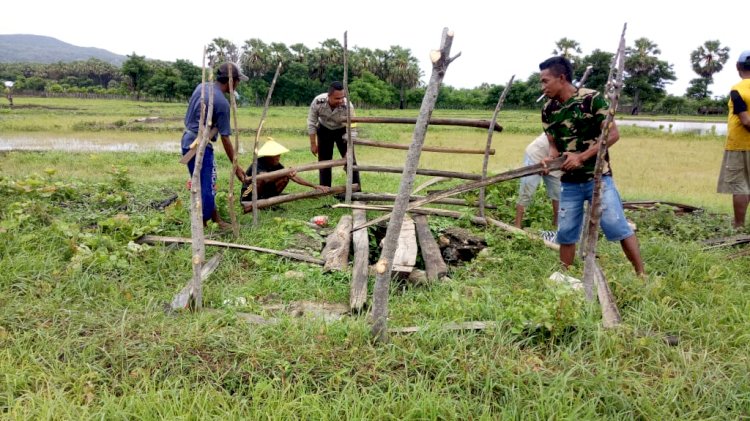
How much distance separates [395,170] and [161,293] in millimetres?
3321

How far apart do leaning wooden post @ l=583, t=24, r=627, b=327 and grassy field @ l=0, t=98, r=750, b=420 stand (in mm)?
103

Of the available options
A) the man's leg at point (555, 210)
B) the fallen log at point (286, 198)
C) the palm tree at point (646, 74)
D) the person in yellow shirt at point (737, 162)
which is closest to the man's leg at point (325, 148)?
the fallen log at point (286, 198)

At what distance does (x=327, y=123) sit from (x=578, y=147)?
3.54 meters

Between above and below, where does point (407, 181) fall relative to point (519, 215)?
above

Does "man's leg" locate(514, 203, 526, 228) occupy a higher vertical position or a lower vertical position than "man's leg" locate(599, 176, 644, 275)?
lower

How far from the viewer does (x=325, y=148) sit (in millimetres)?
6371

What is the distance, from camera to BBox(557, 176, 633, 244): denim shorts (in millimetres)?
3203

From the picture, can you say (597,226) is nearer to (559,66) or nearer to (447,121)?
(559,66)

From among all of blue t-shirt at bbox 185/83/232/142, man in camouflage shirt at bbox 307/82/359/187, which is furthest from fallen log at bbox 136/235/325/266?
man in camouflage shirt at bbox 307/82/359/187

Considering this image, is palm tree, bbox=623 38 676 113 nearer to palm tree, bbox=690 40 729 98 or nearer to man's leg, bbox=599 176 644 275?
palm tree, bbox=690 40 729 98

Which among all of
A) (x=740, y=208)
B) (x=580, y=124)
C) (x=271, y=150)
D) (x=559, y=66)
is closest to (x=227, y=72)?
(x=271, y=150)

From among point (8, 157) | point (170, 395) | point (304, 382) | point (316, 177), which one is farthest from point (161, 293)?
point (8, 157)

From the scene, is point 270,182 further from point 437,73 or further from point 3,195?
point 437,73

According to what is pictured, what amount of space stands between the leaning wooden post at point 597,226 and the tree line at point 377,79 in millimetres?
34179
